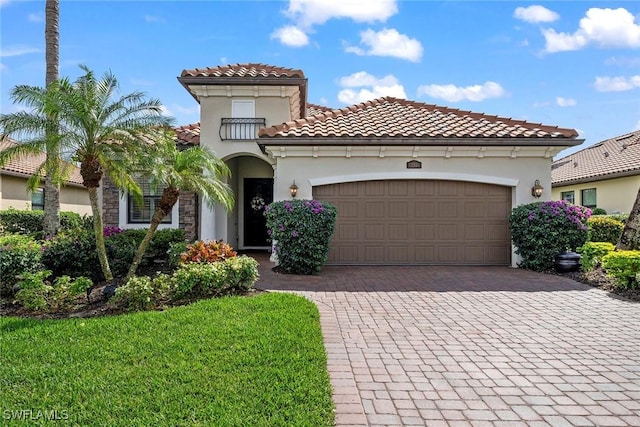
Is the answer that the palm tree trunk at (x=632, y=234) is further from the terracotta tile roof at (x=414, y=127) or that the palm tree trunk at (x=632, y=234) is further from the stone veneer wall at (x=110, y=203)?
the stone veneer wall at (x=110, y=203)

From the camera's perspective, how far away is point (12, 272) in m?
7.24

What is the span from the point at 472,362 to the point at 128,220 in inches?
507

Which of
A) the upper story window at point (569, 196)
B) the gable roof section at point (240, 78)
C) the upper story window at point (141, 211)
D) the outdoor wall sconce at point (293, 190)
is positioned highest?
the gable roof section at point (240, 78)

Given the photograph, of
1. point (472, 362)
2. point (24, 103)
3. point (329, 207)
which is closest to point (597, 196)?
point (329, 207)

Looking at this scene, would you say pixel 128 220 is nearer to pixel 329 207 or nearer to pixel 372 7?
pixel 329 207

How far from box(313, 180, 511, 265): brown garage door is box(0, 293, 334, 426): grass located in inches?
227

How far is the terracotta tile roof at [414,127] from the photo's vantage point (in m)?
11.0

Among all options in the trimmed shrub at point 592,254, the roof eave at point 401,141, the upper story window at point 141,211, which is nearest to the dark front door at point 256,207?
the upper story window at point 141,211

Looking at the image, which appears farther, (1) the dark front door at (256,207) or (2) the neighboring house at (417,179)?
(1) the dark front door at (256,207)

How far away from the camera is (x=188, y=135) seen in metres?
14.5

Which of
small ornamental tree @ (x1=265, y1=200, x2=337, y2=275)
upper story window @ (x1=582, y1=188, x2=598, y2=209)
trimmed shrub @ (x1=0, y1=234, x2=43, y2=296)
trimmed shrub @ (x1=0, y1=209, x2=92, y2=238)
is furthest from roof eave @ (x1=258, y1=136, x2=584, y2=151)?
upper story window @ (x1=582, y1=188, x2=598, y2=209)

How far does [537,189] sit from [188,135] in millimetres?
11603

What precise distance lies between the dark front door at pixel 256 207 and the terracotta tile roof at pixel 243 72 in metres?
3.98

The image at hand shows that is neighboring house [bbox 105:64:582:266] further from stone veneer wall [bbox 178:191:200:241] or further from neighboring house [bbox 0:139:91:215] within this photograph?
neighboring house [bbox 0:139:91:215]
